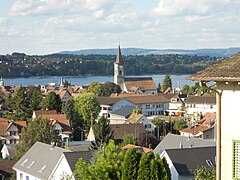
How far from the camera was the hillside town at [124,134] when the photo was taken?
10781 millimetres

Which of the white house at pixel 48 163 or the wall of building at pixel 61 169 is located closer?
the wall of building at pixel 61 169

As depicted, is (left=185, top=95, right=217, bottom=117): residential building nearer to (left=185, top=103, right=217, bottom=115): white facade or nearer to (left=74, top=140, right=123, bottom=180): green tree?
(left=185, top=103, right=217, bottom=115): white facade

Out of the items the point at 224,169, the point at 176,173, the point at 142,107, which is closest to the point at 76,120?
the point at 142,107

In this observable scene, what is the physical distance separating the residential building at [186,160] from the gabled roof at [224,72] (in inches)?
825

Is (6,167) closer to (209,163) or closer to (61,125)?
(209,163)

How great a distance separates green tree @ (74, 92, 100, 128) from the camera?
266 feet

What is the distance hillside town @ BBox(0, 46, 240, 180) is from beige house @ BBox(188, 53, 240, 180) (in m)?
0.02

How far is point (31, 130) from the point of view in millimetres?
50562

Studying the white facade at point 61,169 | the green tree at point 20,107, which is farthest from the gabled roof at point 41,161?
the green tree at point 20,107

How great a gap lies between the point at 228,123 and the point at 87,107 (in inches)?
2859

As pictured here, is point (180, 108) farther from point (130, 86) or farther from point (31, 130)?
point (31, 130)

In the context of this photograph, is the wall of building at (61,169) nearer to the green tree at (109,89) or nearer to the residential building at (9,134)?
the residential building at (9,134)

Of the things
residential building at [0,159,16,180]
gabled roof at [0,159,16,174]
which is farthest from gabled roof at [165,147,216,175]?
gabled roof at [0,159,16,174]

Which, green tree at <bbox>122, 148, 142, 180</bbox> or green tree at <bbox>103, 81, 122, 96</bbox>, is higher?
green tree at <bbox>122, 148, 142, 180</bbox>
